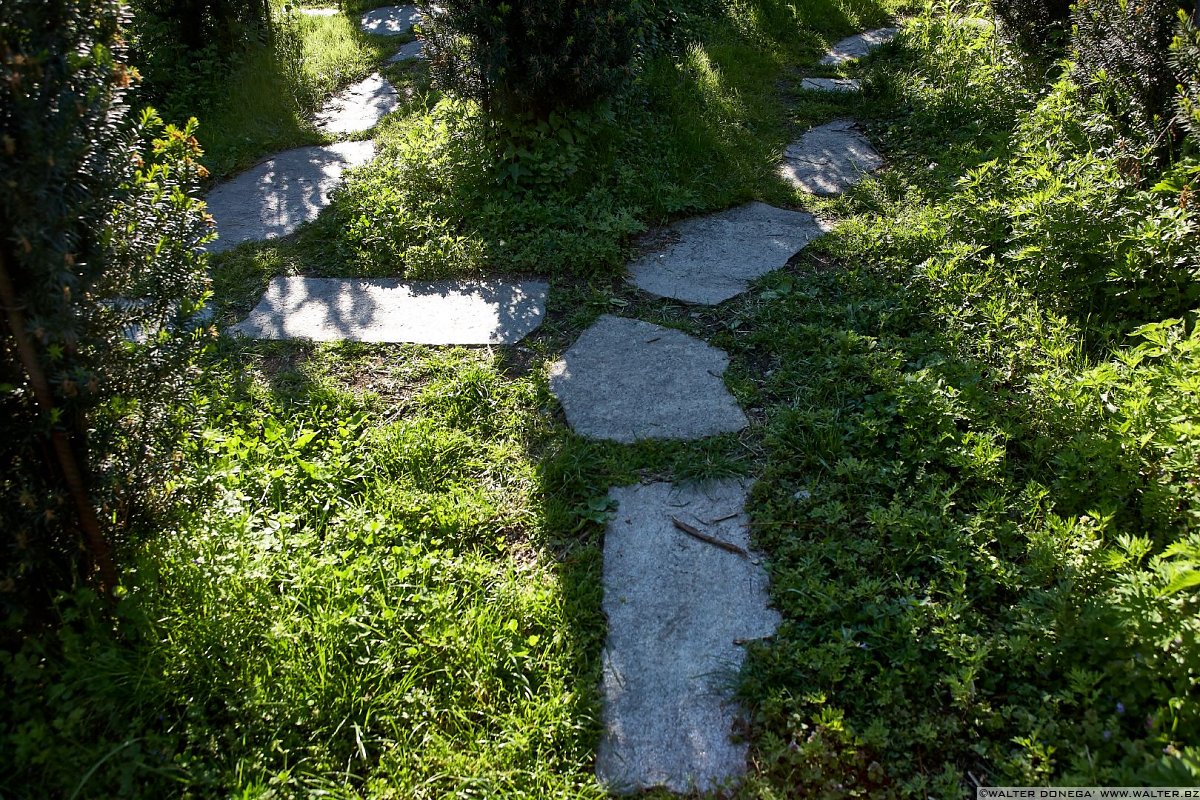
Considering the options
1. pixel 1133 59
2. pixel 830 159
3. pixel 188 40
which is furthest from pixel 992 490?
pixel 188 40

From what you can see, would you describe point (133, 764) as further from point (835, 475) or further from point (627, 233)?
point (627, 233)

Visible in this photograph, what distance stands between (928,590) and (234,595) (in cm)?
198

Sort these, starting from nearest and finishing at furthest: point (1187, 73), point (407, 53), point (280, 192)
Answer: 1. point (1187, 73)
2. point (280, 192)
3. point (407, 53)

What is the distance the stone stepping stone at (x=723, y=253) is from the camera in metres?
4.00

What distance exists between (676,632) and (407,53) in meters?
6.77

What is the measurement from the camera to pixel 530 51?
182 inches

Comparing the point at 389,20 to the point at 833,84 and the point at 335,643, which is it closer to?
the point at 833,84

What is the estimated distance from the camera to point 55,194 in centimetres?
180

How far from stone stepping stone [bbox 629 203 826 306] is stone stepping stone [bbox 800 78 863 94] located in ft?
7.93

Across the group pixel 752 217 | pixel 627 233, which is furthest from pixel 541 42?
pixel 752 217

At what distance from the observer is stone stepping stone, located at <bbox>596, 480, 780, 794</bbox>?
2.05m

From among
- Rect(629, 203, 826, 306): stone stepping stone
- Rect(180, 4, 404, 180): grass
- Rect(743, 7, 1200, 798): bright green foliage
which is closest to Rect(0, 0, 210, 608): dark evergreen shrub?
Rect(743, 7, 1200, 798): bright green foliage

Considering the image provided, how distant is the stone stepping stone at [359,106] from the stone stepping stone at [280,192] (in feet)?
1.20

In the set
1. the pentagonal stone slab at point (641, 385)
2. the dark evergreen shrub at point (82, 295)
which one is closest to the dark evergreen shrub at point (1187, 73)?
the pentagonal stone slab at point (641, 385)
